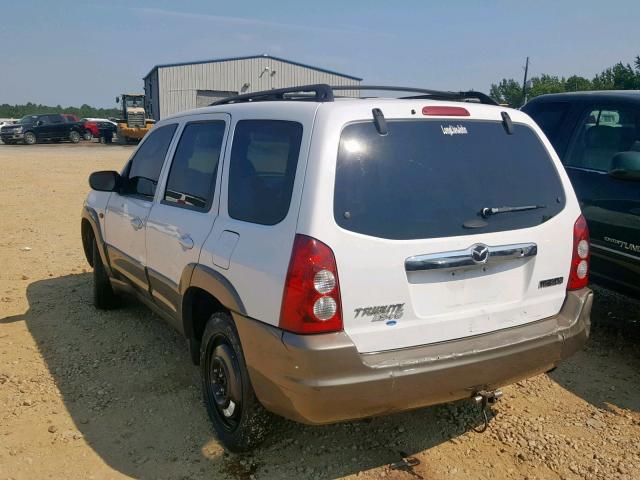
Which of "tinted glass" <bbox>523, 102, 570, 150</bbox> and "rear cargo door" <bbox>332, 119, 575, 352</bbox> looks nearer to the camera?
"rear cargo door" <bbox>332, 119, 575, 352</bbox>

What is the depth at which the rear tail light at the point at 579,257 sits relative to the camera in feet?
9.91

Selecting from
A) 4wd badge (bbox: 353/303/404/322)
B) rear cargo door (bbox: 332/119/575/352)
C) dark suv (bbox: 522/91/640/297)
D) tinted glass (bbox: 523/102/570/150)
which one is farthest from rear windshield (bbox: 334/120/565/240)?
tinted glass (bbox: 523/102/570/150)

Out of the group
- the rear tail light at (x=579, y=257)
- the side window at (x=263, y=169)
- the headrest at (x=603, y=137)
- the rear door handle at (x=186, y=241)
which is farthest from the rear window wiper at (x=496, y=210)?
the headrest at (x=603, y=137)

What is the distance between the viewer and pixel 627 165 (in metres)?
3.98

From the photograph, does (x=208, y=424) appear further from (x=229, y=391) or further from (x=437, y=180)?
(x=437, y=180)

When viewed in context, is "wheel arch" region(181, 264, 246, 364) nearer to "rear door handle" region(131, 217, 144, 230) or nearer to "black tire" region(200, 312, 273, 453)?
"black tire" region(200, 312, 273, 453)

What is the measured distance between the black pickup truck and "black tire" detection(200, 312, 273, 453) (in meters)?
34.4

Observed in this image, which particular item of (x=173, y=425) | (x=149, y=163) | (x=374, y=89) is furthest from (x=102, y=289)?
(x=374, y=89)

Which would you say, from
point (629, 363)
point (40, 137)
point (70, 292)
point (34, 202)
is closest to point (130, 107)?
point (40, 137)

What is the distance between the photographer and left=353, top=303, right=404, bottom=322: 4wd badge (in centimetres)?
244

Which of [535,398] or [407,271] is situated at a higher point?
[407,271]

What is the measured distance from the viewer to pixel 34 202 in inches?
446

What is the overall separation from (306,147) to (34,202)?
410 inches

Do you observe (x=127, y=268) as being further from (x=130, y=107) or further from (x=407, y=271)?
(x=130, y=107)
